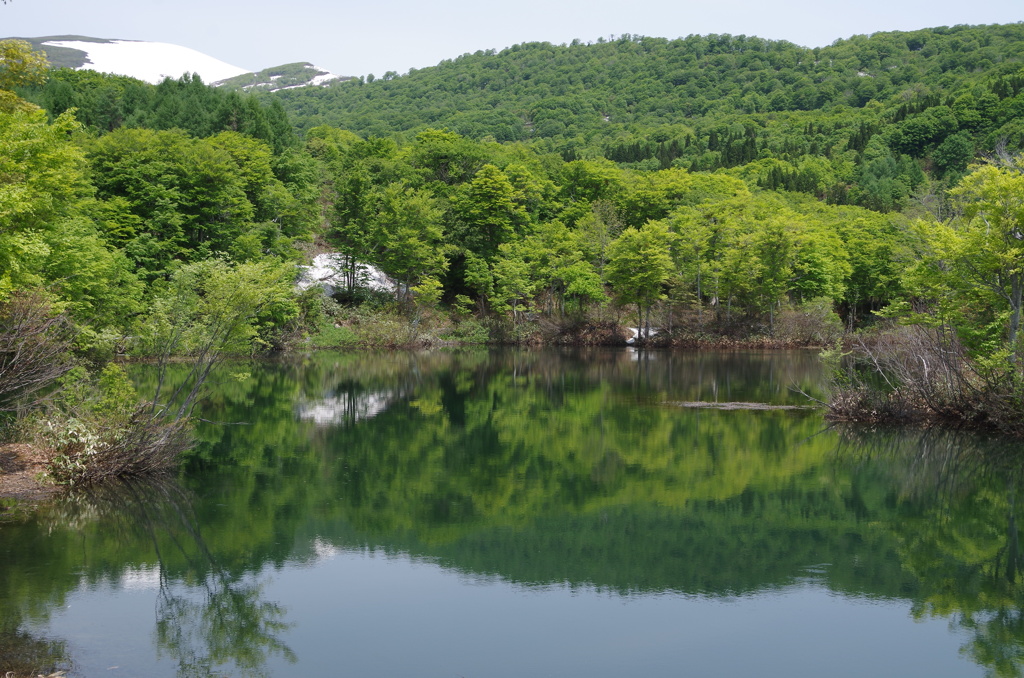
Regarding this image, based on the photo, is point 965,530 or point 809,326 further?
point 809,326

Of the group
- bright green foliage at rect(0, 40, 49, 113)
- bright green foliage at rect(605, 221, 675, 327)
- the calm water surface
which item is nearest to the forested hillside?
bright green foliage at rect(605, 221, 675, 327)

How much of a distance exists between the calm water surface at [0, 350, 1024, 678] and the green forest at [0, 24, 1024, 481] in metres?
3.02

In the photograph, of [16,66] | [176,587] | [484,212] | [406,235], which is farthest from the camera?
[484,212]

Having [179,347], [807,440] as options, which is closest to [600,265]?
[807,440]

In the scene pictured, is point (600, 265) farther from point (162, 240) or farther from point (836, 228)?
point (162, 240)

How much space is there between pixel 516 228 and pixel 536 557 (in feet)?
173

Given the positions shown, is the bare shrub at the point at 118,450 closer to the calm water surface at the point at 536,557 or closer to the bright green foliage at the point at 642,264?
the calm water surface at the point at 536,557

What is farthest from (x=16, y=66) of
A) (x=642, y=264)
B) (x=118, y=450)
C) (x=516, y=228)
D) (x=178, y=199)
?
(x=516, y=228)

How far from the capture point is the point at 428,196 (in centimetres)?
5856

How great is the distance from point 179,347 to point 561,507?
29.4 ft

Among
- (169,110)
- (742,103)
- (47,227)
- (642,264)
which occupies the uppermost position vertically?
(742,103)

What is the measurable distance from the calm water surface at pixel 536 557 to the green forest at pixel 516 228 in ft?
9.90

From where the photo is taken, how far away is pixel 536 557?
13.1m

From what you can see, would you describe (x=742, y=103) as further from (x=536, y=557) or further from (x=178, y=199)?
(x=536, y=557)
